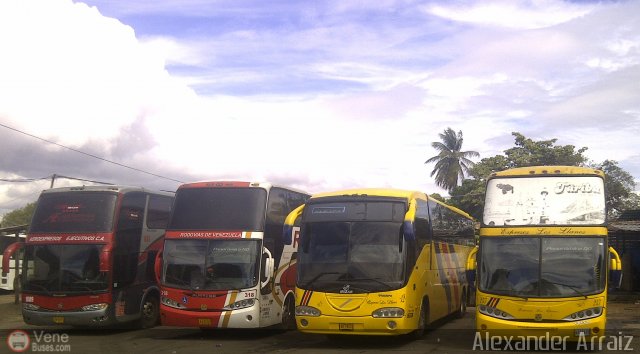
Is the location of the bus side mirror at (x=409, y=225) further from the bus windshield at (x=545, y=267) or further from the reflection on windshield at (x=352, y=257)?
the bus windshield at (x=545, y=267)

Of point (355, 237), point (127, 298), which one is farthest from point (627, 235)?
point (127, 298)

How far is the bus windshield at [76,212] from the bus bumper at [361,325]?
253 inches

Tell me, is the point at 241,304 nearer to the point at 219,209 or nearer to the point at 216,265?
the point at 216,265

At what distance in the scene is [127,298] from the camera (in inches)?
645

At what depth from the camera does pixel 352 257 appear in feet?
42.3

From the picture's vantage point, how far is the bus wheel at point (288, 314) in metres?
15.9

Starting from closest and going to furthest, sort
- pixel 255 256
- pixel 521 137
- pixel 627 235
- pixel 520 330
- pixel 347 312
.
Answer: pixel 520 330
pixel 347 312
pixel 255 256
pixel 627 235
pixel 521 137

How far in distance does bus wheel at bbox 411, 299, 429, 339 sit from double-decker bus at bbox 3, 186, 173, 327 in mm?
7653

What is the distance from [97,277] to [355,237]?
274 inches

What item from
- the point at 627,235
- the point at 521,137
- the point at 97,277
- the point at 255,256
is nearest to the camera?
the point at 255,256

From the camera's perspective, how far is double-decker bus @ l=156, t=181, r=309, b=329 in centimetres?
1424

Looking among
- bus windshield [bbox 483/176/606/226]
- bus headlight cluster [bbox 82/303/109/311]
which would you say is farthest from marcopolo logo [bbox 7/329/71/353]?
bus windshield [bbox 483/176/606/226]

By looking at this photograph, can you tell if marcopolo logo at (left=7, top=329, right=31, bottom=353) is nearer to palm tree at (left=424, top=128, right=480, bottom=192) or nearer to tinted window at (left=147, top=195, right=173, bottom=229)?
tinted window at (left=147, top=195, right=173, bottom=229)

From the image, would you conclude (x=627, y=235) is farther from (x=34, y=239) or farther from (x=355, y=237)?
(x=34, y=239)
